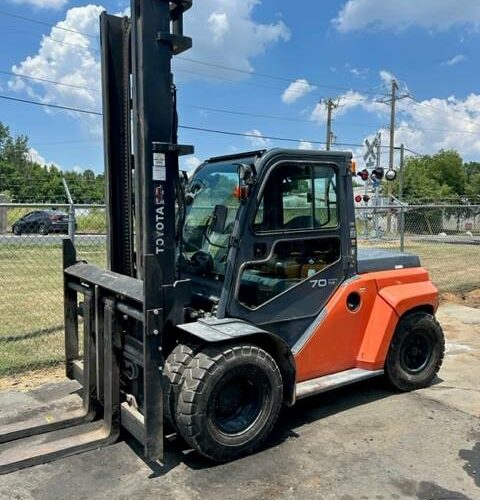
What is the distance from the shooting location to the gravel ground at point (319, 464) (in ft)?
11.1

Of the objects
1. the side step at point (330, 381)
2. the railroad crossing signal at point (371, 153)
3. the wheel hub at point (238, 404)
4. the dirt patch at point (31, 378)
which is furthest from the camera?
the railroad crossing signal at point (371, 153)

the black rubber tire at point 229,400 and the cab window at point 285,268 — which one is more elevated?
the cab window at point 285,268

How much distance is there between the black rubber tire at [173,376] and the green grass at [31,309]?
2.67m

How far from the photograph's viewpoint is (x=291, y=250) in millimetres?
4301

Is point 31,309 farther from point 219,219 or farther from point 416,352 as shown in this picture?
→ point 416,352

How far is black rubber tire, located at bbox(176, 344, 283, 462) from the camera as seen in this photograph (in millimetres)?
3527

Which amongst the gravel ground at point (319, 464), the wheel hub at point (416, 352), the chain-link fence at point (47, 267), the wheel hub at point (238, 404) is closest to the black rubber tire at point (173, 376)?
the wheel hub at point (238, 404)

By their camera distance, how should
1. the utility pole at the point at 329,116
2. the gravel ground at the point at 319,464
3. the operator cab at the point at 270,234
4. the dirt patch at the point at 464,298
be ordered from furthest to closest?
the utility pole at the point at 329,116 → the dirt patch at the point at 464,298 → the operator cab at the point at 270,234 → the gravel ground at the point at 319,464

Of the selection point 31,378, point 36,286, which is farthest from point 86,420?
point 36,286

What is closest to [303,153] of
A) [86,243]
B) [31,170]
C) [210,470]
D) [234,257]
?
[234,257]

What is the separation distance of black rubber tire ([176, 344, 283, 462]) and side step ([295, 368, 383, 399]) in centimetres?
35

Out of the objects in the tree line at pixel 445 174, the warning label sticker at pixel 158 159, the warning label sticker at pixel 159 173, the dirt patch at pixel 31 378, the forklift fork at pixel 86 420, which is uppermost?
the tree line at pixel 445 174

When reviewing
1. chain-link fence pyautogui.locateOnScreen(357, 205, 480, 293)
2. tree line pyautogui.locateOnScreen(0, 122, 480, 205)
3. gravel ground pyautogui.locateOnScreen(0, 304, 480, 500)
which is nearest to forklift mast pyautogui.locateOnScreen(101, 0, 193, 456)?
gravel ground pyautogui.locateOnScreen(0, 304, 480, 500)

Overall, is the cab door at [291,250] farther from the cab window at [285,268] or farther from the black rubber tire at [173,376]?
the black rubber tire at [173,376]
